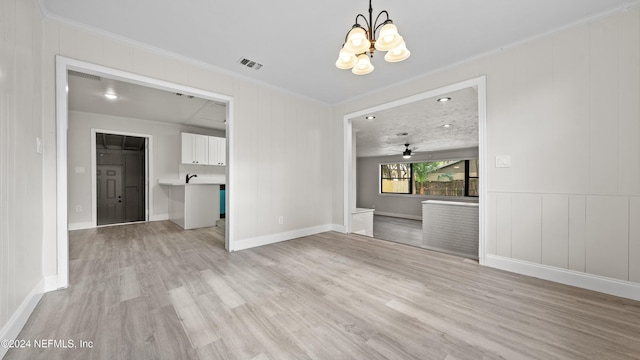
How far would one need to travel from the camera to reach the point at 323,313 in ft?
5.59

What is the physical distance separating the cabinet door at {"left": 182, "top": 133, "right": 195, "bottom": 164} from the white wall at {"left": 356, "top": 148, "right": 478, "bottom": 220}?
760 centimetres

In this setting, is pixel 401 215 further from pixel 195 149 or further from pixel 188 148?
pixel 188 148

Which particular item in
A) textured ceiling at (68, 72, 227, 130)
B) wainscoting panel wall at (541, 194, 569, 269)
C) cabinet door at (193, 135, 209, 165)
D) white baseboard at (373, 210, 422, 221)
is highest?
textured ceiling at (68, 72, 227, 130)

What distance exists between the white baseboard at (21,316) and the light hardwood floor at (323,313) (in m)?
0.05

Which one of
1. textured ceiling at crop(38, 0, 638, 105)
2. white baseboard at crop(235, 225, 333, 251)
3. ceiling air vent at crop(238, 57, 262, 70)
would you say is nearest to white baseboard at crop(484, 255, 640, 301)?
textured ceiling at crop(38, 0, 638, 105)

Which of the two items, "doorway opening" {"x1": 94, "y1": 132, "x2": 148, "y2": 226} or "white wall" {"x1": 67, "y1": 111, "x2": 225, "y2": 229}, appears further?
"doorway opening" {"x1": 94, "y1": 132, "x2": 148, "y2": 226}

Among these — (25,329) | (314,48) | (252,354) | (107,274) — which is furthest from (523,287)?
(107,274)

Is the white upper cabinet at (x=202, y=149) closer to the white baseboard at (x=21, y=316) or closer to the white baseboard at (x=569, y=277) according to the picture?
the white baseboard at (x=21, y=316)

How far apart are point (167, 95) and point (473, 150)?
9.13 meters

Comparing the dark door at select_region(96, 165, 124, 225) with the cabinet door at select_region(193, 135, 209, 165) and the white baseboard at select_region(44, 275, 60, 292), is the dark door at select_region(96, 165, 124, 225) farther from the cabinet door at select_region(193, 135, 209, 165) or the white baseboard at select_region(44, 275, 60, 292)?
the white baseboard at select_region(44, 275, 60, 292)

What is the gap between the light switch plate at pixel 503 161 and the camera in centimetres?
253

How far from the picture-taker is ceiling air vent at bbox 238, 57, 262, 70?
114 inches

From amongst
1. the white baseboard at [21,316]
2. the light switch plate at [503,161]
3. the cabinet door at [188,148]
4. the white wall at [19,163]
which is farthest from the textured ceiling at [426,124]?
the white baseboard at [21,316]

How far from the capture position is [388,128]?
549 cm
